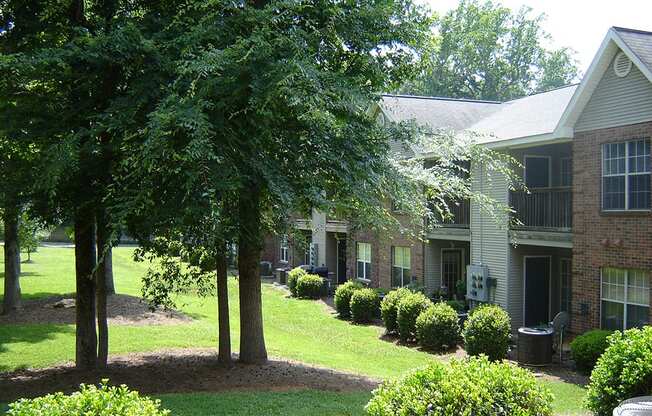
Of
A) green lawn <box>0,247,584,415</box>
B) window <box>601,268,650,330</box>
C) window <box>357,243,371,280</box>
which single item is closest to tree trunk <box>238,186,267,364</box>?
green lawn <box>0,247,584,415</box>

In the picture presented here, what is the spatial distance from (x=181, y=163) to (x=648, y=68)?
1095 centimetres

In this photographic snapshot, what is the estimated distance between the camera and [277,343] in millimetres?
17969

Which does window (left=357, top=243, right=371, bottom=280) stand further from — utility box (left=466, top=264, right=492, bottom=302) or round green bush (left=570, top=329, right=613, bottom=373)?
round green bush (left=570, top=329, right=613, bottom=373)

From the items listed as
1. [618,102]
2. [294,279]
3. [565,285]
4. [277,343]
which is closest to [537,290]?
[565,285]

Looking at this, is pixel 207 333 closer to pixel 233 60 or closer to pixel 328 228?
pixel 233 60

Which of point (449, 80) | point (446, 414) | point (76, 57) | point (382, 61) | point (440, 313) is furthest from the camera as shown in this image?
point (449, 80)

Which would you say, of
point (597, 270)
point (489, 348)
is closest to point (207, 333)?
point (489, 348)

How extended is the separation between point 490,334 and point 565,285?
542 cm

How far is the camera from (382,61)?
1227cm

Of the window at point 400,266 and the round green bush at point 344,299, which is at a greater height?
the window at point 400,266

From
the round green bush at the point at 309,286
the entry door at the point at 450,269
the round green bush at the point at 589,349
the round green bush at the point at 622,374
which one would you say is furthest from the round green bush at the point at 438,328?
the round green bush at the point at 309,286

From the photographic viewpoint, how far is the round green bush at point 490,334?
16016 mm

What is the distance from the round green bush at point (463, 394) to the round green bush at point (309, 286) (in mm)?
23144

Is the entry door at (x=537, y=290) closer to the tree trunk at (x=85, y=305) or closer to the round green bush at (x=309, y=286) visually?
the round green bush at (x=309, y=286)
